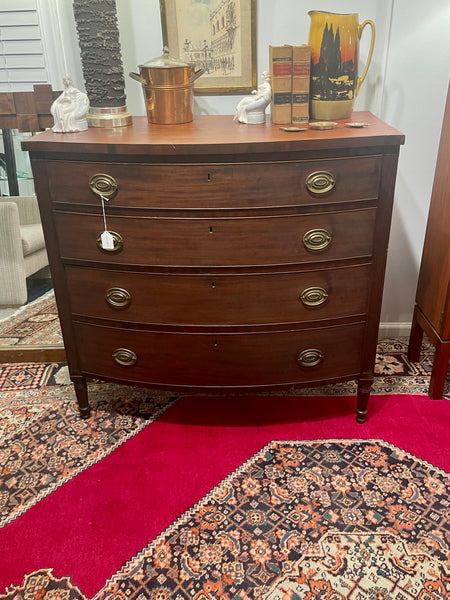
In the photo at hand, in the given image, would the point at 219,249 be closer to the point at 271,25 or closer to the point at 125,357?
the point at 125,357

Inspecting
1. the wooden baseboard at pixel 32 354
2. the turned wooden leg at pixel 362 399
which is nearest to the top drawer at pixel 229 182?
the turned wooden leg at pixel 362 399

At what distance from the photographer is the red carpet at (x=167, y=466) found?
1472 millimetres

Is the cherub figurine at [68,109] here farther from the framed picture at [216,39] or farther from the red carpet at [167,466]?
the red carpet at [167,466]

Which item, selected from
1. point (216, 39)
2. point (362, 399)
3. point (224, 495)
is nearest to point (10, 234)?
point (216, 39)

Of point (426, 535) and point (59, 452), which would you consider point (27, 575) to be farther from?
point (426, 535)

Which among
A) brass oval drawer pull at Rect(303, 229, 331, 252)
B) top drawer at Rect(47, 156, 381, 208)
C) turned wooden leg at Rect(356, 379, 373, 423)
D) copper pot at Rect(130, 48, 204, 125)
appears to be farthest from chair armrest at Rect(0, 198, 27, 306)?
turned wooden leg at Rect(356, 379, 373, 423)

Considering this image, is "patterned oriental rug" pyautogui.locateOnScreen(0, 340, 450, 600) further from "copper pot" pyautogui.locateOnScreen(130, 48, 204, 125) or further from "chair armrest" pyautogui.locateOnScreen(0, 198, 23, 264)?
"copper pot" pyautogui.locateOnScreen(130, 48, 204, 125)

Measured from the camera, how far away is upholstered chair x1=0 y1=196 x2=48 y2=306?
2084 millimetres

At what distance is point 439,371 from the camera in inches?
80.6

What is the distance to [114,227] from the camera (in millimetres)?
1606

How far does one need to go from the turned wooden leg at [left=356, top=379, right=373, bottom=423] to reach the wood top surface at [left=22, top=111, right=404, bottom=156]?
2.88 ft

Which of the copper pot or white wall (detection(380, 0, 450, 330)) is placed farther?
white wall (detection(380, 0, 450, 330))

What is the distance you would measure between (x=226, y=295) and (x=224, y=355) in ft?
0.76

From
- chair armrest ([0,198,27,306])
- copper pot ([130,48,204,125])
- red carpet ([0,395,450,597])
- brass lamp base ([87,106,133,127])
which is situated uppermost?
copper pot ([130,48,204,125])
